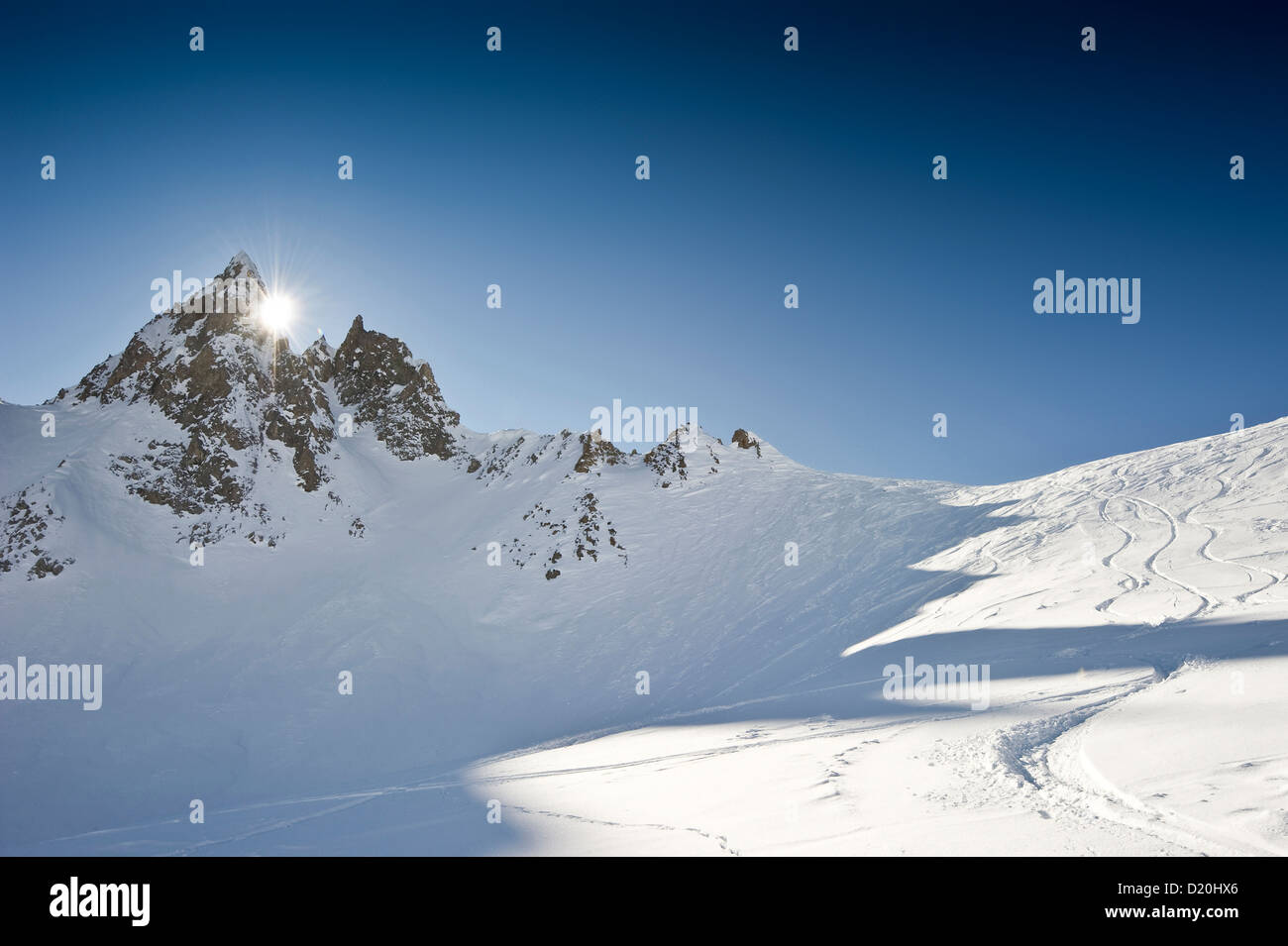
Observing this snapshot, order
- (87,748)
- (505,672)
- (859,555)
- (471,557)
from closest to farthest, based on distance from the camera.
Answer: (87,748), (505,672), (859,555), (471,557)

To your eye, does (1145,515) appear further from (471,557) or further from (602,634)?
(471,557)

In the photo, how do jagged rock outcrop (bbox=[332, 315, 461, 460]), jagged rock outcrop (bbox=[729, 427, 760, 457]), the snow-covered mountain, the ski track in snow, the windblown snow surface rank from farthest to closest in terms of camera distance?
jagged rock outcrop (bbox=[332, 315, 461, 460])
jagged rock outcrop (bbox=[729, 427, 760, 457])
the snow-covered mountain
the windblown snow surface
the ski track in snow

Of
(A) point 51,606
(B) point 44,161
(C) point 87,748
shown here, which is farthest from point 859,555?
(B) point 44,161

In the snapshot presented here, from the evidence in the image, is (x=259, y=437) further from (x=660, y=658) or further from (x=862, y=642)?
(x=862, y=642)

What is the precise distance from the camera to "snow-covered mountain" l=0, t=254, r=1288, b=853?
916 cm

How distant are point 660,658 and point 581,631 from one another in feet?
20.2

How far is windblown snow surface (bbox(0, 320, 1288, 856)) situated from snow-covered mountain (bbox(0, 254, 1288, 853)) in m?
0.15

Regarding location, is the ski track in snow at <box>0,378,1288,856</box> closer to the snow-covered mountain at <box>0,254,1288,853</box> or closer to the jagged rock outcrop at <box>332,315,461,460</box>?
→ the snow-covered mountain at <box>0,254,1288,853</box>

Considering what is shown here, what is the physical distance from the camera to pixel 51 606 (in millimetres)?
33938

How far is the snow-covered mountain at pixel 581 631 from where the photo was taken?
30.0 ft

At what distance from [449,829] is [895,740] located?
28.5 ft

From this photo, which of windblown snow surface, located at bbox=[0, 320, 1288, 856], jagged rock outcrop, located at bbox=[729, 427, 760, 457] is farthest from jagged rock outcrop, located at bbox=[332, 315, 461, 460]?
jagged rock outcrop, located at bbox=[729, 427, 760, 457]

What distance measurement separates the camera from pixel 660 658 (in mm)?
31875
